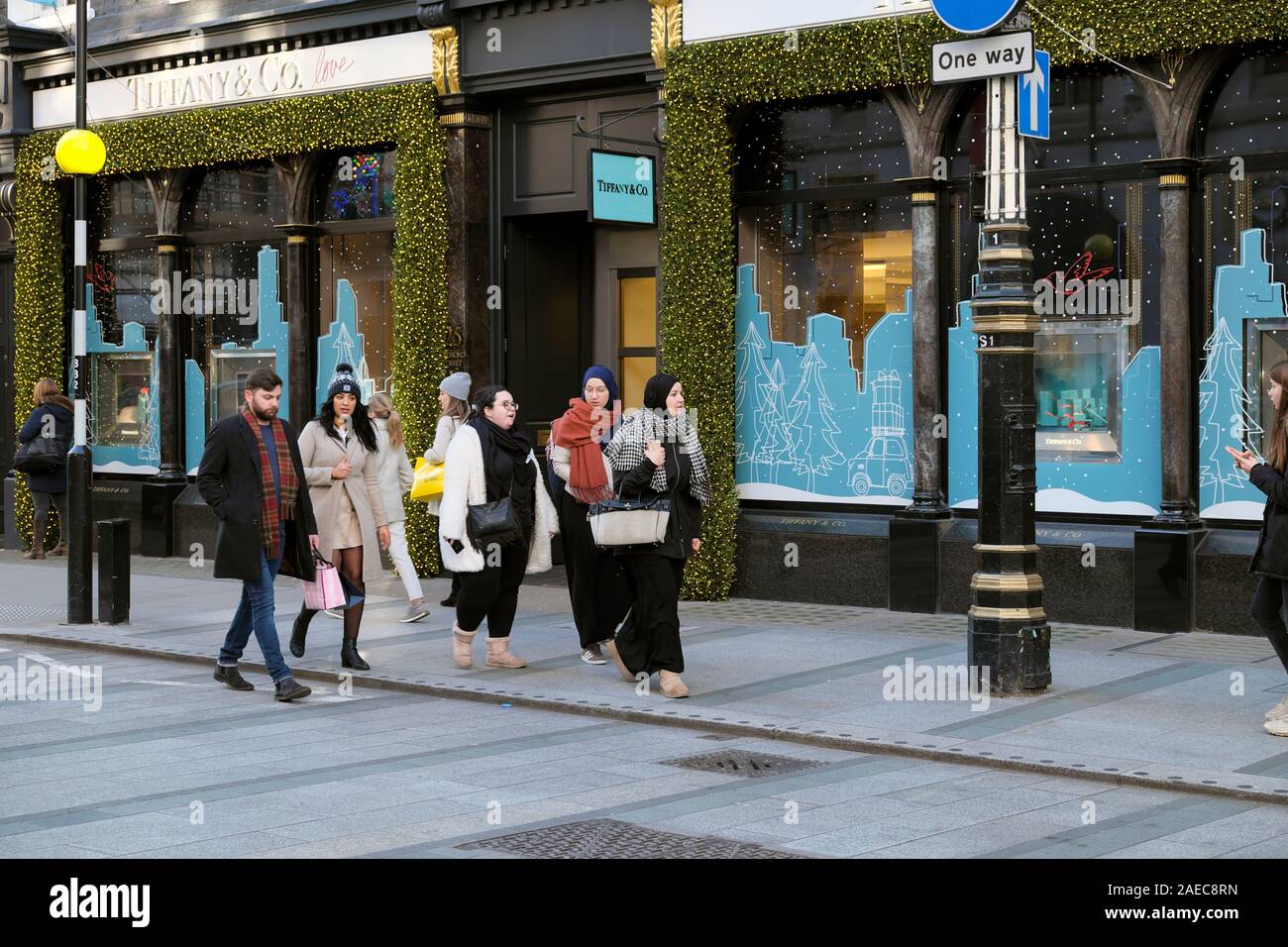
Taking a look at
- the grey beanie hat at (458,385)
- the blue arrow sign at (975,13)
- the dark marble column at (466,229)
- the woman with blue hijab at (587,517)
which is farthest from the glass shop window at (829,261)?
the blue arrow sign at (975,13)

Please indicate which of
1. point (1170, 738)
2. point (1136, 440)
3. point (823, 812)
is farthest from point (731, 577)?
point (823, 812)

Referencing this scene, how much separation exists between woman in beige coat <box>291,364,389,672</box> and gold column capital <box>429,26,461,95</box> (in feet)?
20.3

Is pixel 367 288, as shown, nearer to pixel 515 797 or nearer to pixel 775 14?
pixel 775 14

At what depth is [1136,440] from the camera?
13805 mm

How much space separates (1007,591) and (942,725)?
3.80 ft

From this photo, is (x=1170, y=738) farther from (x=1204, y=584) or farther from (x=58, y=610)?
(x=58, y=610)

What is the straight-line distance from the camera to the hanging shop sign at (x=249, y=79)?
1802 cm

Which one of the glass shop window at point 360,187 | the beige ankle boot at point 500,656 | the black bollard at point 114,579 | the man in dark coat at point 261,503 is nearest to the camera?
the man in dark coat at point 261,503

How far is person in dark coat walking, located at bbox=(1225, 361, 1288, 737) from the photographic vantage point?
29.7ft

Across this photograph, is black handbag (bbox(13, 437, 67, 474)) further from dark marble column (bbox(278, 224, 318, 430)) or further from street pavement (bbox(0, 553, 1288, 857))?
street pavement (bbox(0, 553, 1288, 857))

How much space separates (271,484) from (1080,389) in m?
6.53

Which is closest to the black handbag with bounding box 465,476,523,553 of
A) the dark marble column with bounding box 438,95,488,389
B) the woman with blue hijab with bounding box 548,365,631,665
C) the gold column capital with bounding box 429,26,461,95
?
the woman with blue hijab with bounding box 548,365,631,665

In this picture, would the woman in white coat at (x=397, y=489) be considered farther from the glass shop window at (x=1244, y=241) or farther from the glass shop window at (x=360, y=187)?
the glass shop window at (x=1244, y=241)

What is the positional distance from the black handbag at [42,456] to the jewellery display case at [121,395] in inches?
47.2
